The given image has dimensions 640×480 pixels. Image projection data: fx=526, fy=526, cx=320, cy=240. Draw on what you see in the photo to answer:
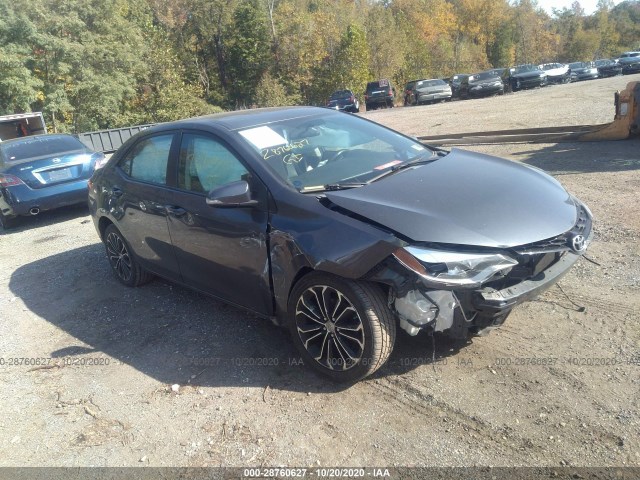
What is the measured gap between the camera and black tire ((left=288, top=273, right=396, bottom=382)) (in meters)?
3.06

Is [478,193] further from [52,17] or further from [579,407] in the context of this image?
[52,17]

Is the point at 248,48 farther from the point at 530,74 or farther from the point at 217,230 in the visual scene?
the point at 217,230

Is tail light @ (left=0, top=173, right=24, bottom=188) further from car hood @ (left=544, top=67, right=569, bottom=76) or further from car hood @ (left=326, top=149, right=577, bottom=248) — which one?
car hood @ (left=544, top=67, right=569, bottom=76)

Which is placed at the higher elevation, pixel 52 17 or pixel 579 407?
pixel 52 17

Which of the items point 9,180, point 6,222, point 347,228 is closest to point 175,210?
point 347,228

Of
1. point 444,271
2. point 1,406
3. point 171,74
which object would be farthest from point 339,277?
point 171,74

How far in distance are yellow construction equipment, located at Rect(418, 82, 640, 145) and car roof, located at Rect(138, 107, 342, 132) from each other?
553cm

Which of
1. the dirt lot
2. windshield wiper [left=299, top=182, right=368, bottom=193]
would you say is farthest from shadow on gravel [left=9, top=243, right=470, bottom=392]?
windshield wiper [left=299, top=182, right=368, bottom=193]

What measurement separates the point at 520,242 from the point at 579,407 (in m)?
0.96

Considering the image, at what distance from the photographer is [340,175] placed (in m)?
3.67

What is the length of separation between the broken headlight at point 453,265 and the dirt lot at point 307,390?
30.2 inches

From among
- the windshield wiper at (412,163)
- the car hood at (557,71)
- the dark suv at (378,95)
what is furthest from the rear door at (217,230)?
the car hood at (557,71)

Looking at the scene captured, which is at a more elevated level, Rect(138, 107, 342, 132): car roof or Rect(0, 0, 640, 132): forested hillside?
Rect(0, 0, 640, 132): forested hillside

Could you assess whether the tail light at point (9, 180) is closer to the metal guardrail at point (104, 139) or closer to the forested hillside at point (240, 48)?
the metal guardrail at point (104, 139)
